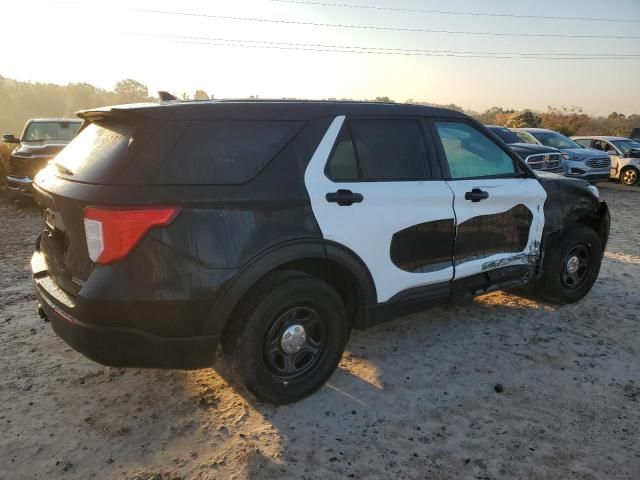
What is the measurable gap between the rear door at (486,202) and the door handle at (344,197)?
2.95 ft

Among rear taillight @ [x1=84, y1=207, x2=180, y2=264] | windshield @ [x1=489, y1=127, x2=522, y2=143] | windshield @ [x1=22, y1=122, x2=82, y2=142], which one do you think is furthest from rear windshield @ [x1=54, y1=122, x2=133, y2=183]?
windshield @ [x1=489, y1=127, x2=522, y2=143]

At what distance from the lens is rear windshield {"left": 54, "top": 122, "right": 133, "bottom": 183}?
2.52 metres

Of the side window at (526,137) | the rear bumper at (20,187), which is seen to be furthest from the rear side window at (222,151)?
the side window at (526,137)

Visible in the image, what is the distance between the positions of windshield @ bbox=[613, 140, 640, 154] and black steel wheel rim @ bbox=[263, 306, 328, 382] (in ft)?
53.4

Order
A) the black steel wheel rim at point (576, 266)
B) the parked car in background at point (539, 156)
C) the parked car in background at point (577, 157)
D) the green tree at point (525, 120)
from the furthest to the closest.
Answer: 1. the green tree at point (525, 120)
2. the parked car in background at point (577, 157)
3. the parked car in background at point (539, 156)
4. the black steel wheel rim at point (576, 266)

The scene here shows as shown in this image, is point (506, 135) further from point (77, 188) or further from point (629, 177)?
point (77, 188)

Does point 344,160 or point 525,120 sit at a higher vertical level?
point 525,120

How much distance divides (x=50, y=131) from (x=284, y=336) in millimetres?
9698

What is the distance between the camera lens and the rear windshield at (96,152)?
2523 millimetres

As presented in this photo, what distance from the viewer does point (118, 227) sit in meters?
2.34

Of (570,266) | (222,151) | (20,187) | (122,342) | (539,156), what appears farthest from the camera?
(539,156)

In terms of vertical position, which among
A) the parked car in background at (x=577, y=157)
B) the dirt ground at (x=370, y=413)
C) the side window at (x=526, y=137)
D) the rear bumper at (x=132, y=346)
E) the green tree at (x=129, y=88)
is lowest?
the dirt ground at (x=370, y=413)

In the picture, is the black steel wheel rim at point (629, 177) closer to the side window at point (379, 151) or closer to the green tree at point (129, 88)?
the side window at point (379, 151)

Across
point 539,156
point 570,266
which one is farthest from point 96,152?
point 539,156
